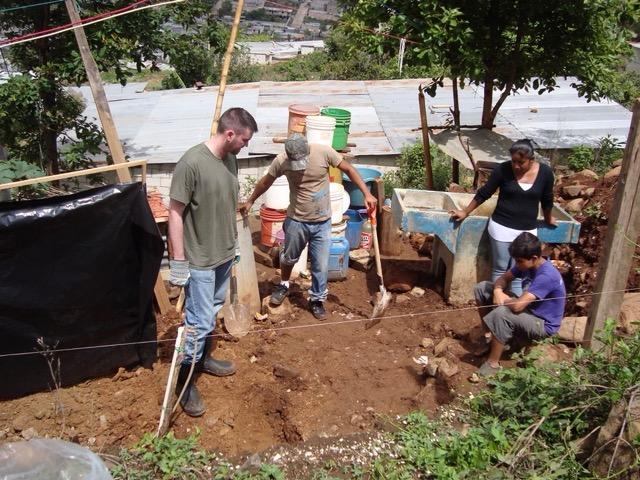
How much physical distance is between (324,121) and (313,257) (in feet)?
7.15

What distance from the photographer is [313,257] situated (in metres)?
5.81

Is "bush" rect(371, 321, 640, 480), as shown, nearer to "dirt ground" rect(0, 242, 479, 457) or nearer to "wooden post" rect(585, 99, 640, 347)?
"wooden post" rect(585, 99, 640, 347)

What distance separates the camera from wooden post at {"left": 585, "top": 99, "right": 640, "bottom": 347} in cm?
389

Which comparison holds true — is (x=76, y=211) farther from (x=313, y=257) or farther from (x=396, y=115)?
(x=396, y=115)

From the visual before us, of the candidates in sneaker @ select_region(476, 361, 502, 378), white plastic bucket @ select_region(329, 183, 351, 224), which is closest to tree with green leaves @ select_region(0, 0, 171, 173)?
white plastic bucket @ select_region(329, 183, 351, 224)

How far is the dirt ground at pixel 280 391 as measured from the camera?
4.21 m

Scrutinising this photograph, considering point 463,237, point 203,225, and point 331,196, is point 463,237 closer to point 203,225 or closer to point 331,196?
point 331,196

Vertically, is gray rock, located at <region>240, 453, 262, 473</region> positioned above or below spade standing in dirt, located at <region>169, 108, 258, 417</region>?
below

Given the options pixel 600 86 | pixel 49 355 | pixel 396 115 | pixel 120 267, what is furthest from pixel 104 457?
pixel 396 115

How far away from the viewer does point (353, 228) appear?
7.30 metres

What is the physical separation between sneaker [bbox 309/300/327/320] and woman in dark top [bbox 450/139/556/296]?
1.66m

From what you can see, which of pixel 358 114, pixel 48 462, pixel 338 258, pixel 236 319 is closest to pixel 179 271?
pixel 48 462

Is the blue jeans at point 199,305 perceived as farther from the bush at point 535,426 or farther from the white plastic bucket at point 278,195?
the white plastic bucket at point 278,195

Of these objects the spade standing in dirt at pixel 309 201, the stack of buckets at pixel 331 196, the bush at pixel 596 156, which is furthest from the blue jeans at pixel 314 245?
the bush at pixel 596 156
